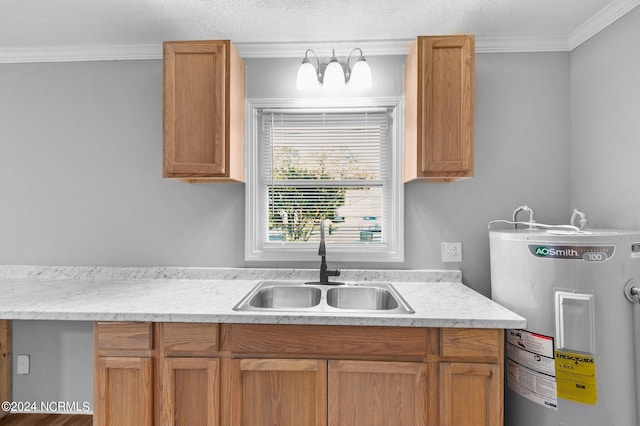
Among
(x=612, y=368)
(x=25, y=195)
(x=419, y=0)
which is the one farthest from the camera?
(x=25, y=195)

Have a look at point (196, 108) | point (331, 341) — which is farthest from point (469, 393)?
point (196, 108)

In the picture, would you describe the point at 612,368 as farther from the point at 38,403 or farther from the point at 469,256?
the point at 38,403

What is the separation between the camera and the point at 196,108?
1787mm

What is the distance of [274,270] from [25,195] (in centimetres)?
171

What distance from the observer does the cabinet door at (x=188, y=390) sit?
1457 millimetres

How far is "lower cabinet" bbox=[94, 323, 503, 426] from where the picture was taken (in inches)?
55.7

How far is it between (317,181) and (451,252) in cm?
95

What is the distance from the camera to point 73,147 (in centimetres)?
220

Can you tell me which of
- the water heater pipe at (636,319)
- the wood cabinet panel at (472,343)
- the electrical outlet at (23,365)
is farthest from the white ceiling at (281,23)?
the electrical outlet at (23,365)

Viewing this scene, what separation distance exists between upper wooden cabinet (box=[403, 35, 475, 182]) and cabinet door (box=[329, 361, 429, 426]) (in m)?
0.97

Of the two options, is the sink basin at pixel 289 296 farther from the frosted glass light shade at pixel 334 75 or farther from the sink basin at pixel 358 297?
the frosted glass light shade at pixel 334 75

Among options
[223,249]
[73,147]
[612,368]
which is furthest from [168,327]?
[612,368]

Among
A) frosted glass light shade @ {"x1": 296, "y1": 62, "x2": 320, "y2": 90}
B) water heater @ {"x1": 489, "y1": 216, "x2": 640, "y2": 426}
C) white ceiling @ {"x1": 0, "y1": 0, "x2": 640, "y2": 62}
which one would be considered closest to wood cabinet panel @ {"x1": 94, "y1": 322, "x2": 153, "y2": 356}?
frosted glass light shade @ {"x1": 296, "y1": 62, "x2": 320, "y2": 90}

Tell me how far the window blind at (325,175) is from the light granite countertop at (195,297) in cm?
29
